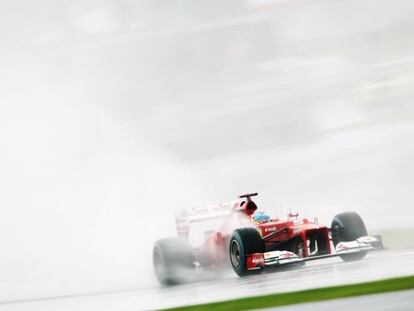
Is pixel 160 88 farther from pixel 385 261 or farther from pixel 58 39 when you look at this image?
pixel 385 261

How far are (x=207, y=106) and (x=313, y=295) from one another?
11.9 metres

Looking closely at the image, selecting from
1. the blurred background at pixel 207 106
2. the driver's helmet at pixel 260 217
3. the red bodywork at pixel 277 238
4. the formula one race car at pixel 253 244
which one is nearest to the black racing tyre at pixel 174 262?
the formula one race car at pixel 253 244

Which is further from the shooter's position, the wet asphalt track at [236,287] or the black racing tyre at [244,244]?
the black racing tyre at [244,244]

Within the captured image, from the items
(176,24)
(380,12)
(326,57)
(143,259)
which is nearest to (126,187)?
(143,259)

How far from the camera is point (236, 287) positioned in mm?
8664

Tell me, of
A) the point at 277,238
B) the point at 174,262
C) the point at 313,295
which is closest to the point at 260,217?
the point at 277,238

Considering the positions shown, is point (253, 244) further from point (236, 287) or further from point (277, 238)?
point (236, 287)

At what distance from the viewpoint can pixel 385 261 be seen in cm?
931

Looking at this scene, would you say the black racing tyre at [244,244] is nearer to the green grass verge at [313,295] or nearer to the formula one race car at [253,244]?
the formula one race car at [253,244]

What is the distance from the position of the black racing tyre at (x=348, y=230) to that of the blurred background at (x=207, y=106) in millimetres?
4703

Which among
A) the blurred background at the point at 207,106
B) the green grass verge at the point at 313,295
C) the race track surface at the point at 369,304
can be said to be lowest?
the race track surface at the point at 369,304

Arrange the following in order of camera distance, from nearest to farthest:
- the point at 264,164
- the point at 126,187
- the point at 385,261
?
1. the point at 385,261
2. the point at 126,187
3. the point at 264,164

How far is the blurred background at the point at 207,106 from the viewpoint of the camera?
16297 millimetres

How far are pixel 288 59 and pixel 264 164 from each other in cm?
236
